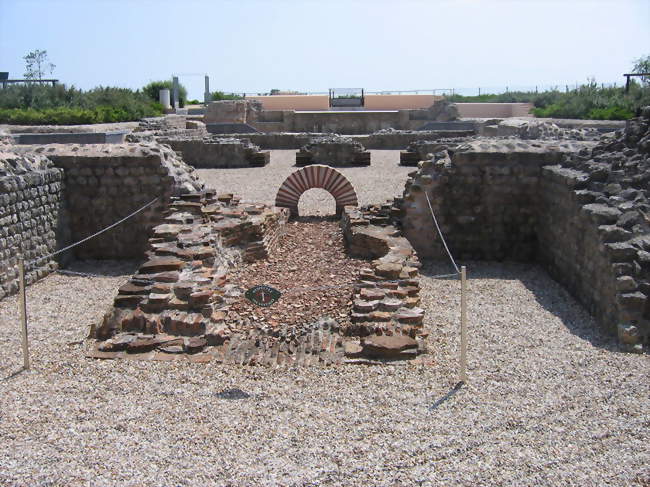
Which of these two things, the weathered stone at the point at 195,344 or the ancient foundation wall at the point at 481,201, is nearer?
the weathered stone at the point at 195,344

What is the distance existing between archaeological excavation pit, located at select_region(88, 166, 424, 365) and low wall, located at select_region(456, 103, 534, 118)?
86.6 ft

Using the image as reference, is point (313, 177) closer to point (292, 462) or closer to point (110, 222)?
point (110, 222)

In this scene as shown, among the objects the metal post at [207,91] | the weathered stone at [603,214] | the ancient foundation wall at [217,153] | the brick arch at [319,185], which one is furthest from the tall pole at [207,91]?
the weathered stone at [603,214]

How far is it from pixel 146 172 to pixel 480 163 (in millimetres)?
5057

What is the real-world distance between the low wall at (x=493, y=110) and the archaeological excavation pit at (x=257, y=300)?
26383 mm

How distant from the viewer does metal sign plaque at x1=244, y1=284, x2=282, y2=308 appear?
5.79 meters

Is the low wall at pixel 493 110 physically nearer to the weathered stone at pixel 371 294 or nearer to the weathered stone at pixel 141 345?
the weathered stone at pixel 371 294

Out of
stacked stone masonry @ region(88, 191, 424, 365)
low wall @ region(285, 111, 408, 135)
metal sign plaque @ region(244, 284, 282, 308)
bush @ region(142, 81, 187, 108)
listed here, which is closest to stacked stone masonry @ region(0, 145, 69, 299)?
stacked stone masonry @ region(88, 191, 424, 365)

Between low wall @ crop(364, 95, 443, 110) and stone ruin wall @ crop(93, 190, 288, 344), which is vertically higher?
low wall @ crop(364, 95, 443, 110)

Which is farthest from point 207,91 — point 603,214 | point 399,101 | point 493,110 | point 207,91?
point 603,214

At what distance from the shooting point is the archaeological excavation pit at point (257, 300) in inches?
235

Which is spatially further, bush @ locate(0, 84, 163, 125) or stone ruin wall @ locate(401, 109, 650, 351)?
bush @ locate(0, 84, 163, 125)

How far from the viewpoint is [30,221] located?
29.4 feet

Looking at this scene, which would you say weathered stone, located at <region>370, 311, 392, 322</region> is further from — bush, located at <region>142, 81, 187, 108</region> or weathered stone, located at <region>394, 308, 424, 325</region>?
bush, located at <region>142, 81, 187, 108</region>
